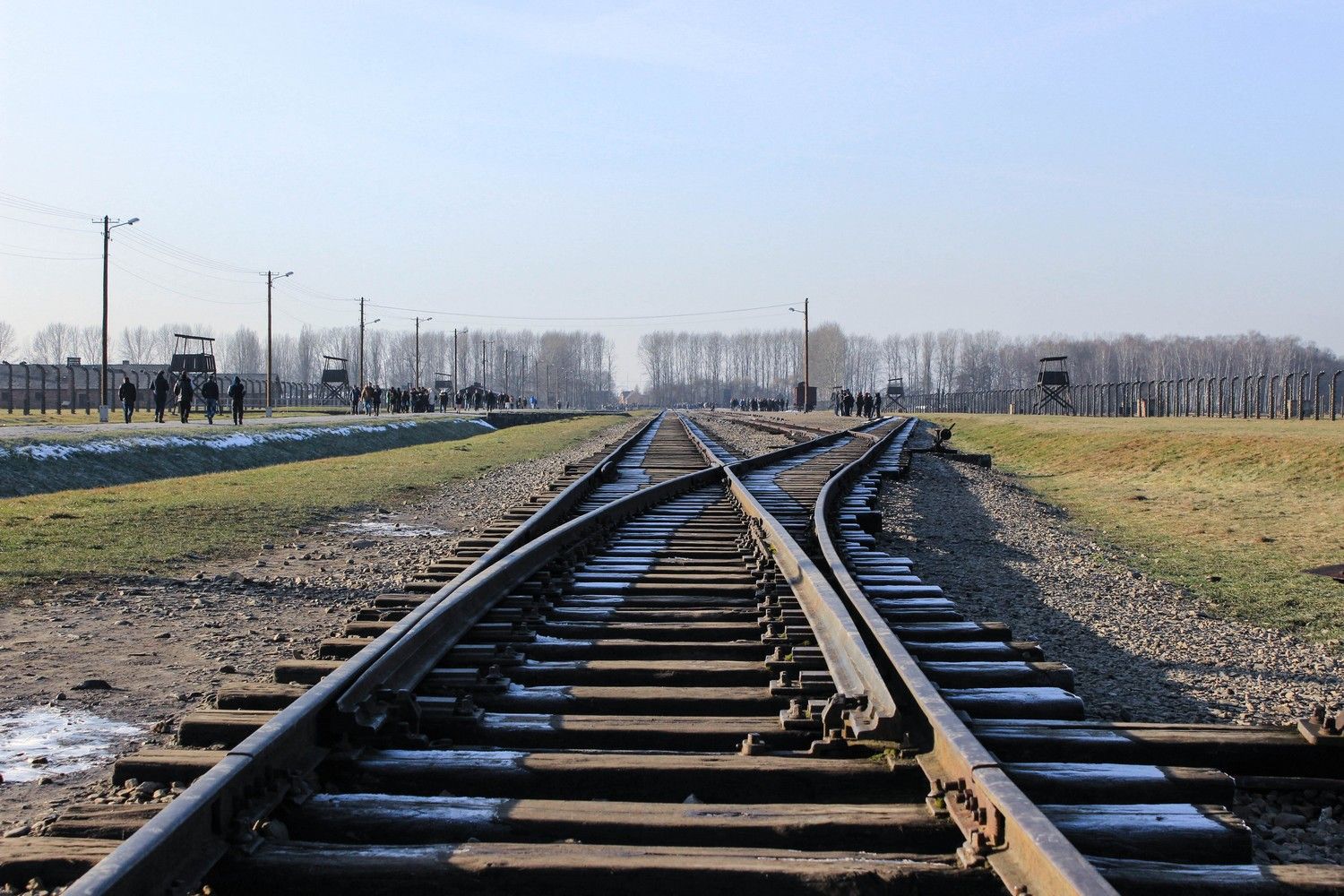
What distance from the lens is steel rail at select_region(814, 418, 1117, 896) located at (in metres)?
2.52

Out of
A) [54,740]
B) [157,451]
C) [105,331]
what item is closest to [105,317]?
[105,331]

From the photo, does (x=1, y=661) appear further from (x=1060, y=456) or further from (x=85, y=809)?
(x=1060, y=456)

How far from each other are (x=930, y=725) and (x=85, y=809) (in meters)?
2.36

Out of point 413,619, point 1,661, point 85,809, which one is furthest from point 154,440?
point 85,809

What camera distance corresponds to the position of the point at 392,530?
11.9 m

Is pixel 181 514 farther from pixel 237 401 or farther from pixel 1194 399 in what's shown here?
pixel 1194 399

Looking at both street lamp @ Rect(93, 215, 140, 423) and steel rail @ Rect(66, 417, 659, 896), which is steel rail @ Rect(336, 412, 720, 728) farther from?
street lamp @ Rect(93, 215, 140, 423)

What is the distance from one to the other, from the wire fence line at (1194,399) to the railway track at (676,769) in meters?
32.6

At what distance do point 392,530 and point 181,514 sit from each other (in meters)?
2.44

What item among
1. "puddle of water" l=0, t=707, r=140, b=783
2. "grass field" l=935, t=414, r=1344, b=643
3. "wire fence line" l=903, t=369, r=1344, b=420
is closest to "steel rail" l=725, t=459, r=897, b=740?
"puddle of water" l=0, t=707, r=140, b=783

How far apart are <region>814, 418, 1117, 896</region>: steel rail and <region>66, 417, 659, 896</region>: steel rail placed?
1.73m

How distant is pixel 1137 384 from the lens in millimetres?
51000

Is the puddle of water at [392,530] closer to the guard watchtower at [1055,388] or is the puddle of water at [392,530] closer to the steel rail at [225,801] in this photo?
the steel rail at [225,801]

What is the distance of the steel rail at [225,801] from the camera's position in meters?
2.52
